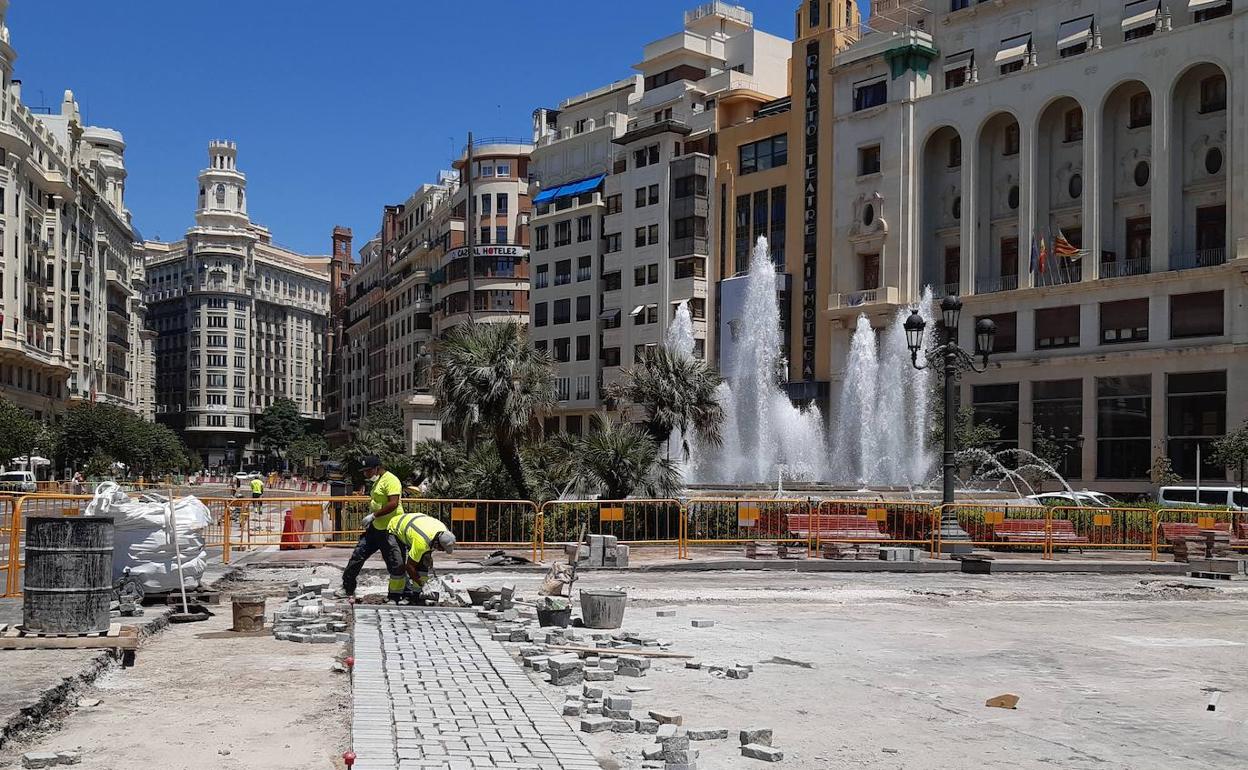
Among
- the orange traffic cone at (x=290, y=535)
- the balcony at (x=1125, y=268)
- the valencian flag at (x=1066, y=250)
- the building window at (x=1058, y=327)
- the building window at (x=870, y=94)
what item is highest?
the building window at (x=870, y=94)

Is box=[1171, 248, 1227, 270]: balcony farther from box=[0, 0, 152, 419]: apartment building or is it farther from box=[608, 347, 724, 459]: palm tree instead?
box=[0, 0, 152, 419]: apartment building

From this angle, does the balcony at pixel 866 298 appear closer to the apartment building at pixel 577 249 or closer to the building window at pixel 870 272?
the building window at pixel 870 272

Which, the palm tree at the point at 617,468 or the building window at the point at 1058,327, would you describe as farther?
the building window at the point at 1058,327

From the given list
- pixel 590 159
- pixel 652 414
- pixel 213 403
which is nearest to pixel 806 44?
pixel 590 159

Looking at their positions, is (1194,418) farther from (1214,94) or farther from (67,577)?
(67,577)

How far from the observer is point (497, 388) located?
30.8 m

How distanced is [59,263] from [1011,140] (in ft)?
201

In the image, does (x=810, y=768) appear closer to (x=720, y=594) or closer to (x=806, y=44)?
(x=720, y=594)

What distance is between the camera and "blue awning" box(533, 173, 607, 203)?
78500 mm

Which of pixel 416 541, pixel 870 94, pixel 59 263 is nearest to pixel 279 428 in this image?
pixel 59 263

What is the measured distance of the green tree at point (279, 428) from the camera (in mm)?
147000

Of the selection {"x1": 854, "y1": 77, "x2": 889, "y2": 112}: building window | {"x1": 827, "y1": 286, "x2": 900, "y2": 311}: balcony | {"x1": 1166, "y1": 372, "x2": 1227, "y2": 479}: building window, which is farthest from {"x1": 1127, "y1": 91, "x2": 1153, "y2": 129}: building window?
{"x1": 827, "y1": 286, "x2": 900, "y2": 311}: balcony

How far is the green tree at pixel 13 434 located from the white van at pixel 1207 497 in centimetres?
4550

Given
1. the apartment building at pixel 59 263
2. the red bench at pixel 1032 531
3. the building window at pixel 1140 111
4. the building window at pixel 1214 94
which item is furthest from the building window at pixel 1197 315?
the apartment building at pixel 59 263
